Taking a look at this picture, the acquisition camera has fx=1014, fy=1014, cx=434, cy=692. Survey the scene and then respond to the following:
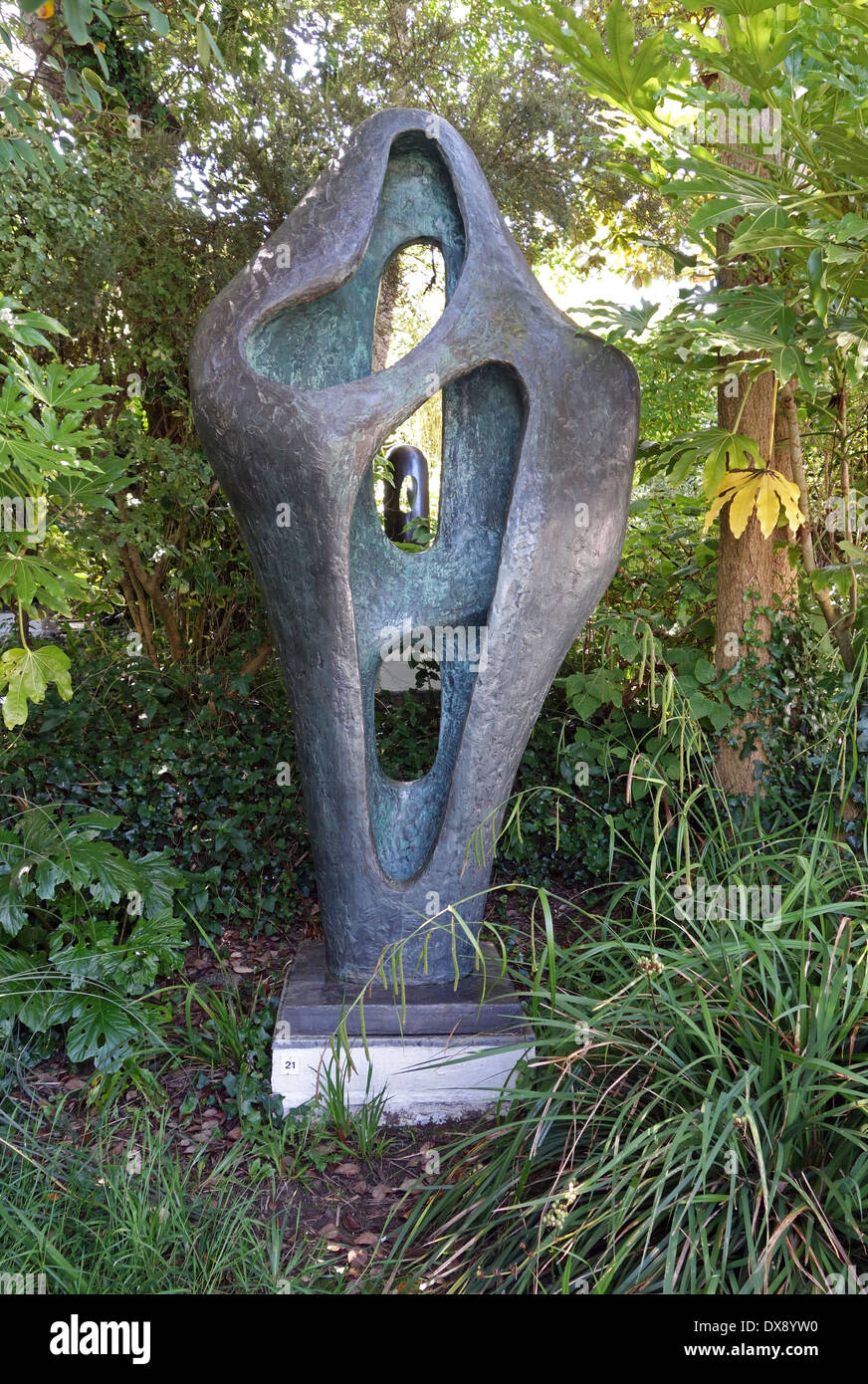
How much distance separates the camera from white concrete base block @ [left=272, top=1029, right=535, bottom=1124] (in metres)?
2.83

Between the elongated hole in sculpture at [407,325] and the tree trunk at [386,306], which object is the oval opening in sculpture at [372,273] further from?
the tree trunk at [386,306]

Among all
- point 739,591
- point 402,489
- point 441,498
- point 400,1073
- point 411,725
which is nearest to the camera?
point 400,1073

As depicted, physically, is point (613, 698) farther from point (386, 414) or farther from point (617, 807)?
point (386, 414)

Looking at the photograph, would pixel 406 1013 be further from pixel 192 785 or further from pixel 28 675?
pixel 192 785

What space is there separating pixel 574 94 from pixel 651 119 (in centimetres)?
224

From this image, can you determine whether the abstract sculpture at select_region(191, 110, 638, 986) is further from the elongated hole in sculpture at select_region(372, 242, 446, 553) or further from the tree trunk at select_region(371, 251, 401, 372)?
the tree trunk at select_region(371, 251, 401, 372)

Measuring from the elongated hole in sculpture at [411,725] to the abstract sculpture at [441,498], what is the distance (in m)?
1.13

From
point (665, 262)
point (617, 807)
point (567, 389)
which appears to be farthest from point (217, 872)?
point (665, 262)

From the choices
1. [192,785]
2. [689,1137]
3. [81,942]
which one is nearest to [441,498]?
[192,785]

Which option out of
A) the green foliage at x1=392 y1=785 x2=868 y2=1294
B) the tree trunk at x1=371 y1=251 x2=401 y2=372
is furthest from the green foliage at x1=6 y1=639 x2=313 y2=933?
the tree trunk at x1=371 y1=251 x2=401 y2=372

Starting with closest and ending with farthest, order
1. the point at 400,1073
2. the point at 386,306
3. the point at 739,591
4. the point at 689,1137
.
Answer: the point at 689,1137
the point at 400,1073
the point at 739,591
the point at 386,306

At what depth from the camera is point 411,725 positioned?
446 cm

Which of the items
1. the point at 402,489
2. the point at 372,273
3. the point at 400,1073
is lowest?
the point at 400,1073

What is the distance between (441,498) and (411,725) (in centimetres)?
147
